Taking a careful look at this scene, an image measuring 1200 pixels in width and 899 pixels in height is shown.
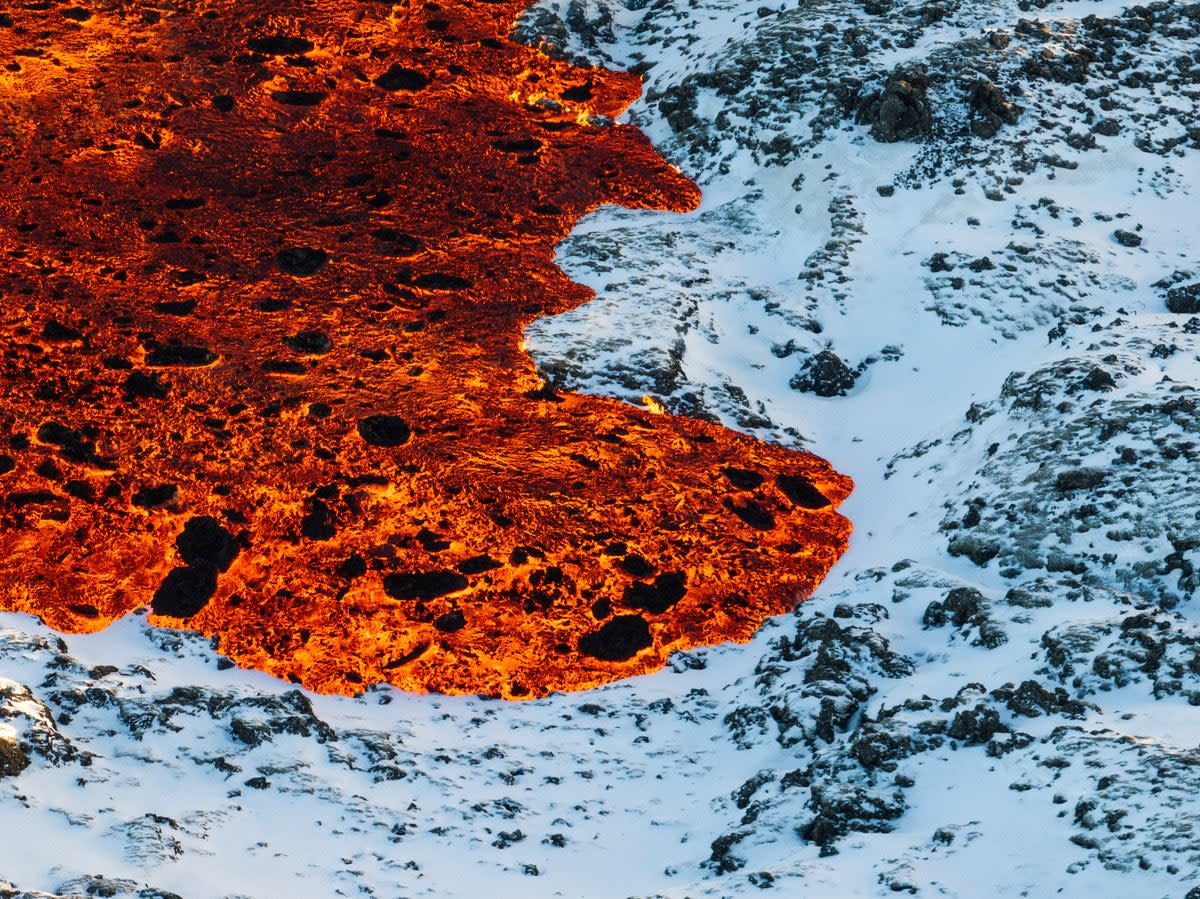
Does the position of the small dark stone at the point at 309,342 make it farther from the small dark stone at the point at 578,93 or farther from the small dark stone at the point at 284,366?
the small dark stone at the point at 578,93

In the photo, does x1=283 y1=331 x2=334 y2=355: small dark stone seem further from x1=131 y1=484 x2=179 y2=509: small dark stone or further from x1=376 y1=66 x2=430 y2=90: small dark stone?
x1=376 y1=66 x2=430 y2=90: small dark stone

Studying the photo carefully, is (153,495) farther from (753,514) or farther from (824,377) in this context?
(824,377)

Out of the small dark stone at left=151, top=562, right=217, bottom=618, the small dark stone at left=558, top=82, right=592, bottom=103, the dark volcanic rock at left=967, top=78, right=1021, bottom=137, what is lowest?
the small dark stone at left=151, top=562, right=217, bottom=618

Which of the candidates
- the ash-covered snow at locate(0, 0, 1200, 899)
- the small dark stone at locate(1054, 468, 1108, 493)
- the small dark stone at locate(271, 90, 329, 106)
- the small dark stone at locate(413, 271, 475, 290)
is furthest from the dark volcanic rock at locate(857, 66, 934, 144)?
the small dark stone at locate(271, 90, 329, 106)

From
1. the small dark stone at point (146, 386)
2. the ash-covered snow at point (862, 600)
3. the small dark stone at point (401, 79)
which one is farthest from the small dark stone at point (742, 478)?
the small dark stone at point (401, 79)

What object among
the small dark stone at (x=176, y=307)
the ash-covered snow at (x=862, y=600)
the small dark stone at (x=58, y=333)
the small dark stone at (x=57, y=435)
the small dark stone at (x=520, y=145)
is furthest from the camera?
the small dark stone at (x=520, y=145)

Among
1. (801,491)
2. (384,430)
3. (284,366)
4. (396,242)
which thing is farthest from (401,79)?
(801,491)

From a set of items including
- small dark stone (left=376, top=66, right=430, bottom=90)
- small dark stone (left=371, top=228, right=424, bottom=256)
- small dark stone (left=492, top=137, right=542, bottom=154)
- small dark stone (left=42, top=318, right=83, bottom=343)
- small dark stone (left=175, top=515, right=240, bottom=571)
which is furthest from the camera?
small dark stone (left=376, top=66, right=430, bottom=90)
